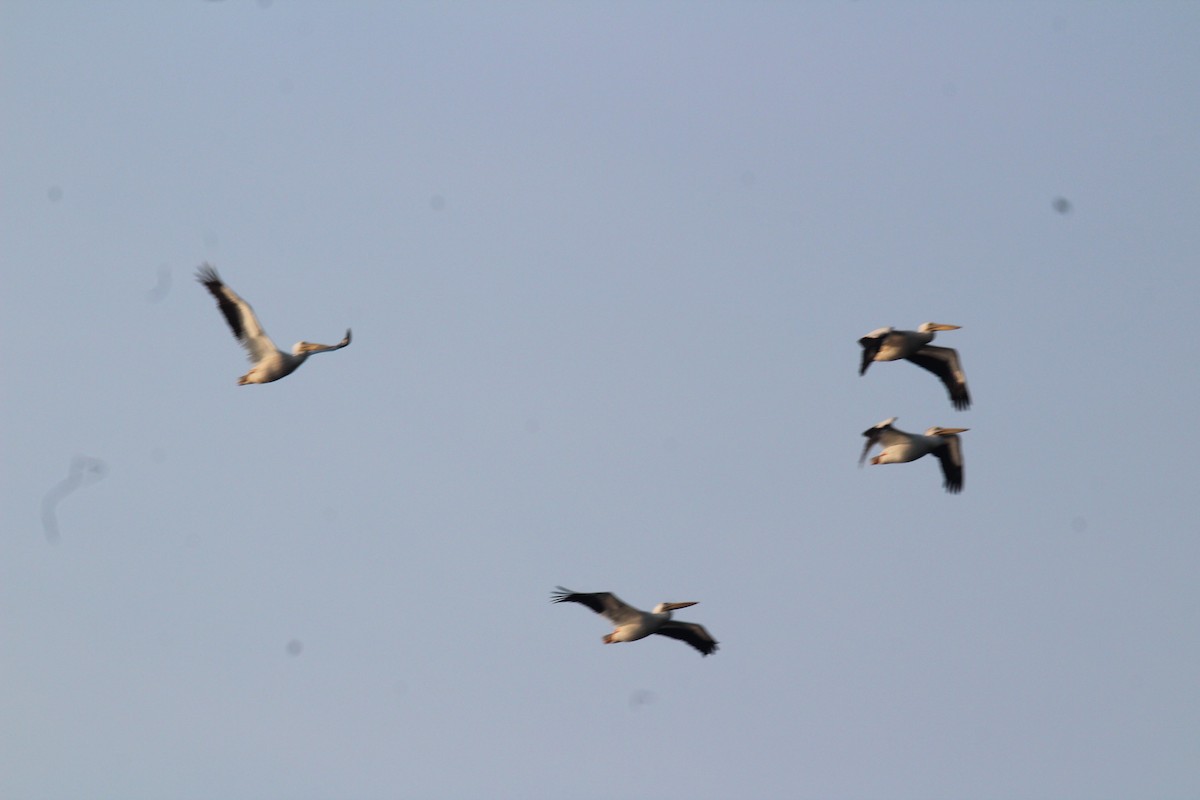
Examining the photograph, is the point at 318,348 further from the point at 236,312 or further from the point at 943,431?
the point at 943,431

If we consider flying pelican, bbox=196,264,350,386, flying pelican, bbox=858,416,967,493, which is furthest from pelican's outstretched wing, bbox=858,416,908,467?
flying pelican, bbox=196,264,350,386

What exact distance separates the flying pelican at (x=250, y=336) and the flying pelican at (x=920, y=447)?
10.6m

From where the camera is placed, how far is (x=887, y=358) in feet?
116

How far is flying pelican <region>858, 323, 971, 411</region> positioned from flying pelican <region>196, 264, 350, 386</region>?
10.1m

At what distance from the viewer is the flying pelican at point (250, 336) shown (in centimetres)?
3525

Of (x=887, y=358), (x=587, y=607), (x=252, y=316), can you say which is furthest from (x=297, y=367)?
(x=887, y=358)

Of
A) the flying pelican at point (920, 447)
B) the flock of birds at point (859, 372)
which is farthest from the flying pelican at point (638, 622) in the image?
the flying pelican at point (920, 447)

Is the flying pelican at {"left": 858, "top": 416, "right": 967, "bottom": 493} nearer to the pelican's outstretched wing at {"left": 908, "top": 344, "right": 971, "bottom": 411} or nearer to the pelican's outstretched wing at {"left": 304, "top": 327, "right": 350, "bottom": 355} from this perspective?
the pelican's outstretched wing at {"left": 908, "top": 344, "right": 971, "bottom": 411}

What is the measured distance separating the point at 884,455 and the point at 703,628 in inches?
194

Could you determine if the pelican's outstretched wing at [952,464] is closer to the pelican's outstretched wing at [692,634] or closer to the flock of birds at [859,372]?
the flock of birds at [859,372]

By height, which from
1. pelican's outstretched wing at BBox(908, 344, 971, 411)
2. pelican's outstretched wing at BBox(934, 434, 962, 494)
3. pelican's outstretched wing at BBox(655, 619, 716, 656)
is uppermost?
pelican's outstretched wing at BBox(908, 344, 971, 411)

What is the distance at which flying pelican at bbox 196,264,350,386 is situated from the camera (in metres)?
35.2

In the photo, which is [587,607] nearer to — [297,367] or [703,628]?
[703,628]

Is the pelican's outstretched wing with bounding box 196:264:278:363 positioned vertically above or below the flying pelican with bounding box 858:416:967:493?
above
